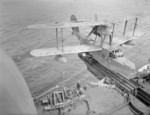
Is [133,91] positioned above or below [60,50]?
below

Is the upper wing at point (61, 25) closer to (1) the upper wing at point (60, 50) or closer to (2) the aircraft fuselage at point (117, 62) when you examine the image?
(1) the upper wing at point (60, 50)

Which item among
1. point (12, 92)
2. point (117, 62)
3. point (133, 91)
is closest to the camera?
point (12, 92)

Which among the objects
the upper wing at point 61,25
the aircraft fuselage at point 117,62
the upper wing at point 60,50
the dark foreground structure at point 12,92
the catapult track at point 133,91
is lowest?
the catapult track at point 133,91

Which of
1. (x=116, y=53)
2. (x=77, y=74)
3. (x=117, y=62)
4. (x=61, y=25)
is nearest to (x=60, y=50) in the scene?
(x=61, y=25)

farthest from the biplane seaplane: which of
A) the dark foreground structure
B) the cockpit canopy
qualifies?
the dark foreground structure

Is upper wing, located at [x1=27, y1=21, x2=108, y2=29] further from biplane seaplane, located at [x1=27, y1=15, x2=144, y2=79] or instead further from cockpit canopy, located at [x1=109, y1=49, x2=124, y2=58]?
cockpit canopy, located at [x1=109, y1=49, x2=124, y2=58]

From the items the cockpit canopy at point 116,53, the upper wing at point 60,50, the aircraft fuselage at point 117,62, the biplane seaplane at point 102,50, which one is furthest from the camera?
the upper wing at point 60,50

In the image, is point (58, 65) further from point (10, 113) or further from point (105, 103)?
point (10, 113)

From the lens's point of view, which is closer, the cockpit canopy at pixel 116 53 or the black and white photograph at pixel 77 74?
the black and white photograph at pixel 77 74

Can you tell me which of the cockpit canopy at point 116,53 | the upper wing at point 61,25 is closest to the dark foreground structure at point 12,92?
the upper wing at point 61,25

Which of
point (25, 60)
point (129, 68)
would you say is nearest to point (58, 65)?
point (25, 60)

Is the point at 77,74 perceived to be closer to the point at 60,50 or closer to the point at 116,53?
the point at 60,50
